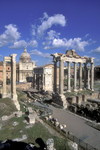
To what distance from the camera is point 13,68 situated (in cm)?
2452

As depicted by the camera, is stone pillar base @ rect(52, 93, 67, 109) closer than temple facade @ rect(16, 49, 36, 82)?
Yes

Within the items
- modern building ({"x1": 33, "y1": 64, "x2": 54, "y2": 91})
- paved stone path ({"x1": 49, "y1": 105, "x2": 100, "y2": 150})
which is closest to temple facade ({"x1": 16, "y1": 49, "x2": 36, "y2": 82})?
modern building ({"x1": 33, "y1": 64, "x2": 54, "y2": 91})

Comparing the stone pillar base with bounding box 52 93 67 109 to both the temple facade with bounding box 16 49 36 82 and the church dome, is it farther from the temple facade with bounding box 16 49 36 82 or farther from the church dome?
the church dome

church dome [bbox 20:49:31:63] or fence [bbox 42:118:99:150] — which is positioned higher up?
church dome [bbox 20:49:31:63]

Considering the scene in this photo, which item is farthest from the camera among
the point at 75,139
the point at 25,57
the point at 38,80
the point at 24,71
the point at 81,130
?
the point at 25,57

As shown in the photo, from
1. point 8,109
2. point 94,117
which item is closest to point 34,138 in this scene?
point 8,109

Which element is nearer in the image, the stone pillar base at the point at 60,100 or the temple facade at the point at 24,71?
the stone pillar base at the point at 60,100

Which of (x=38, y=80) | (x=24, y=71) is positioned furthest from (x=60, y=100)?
(x=24, y=71)

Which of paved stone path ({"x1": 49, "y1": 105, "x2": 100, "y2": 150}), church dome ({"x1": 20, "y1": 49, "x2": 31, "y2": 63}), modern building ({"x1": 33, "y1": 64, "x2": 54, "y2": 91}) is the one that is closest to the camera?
paved stone path ({"x1": 49, "y1": 105, "x2": 100, "y2": 150})

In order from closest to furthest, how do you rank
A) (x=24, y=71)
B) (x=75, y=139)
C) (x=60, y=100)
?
(x=75, y=139)
(x=60, y=100)
(x=24, y=71)

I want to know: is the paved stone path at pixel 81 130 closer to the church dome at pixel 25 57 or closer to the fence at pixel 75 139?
the fence at pixel 75 139

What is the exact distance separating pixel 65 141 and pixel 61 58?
1760cm

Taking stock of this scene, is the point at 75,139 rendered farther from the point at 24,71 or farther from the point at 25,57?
the point at 25,57

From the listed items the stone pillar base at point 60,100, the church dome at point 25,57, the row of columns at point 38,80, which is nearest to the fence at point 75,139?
the stone pillar base at point 60,100
